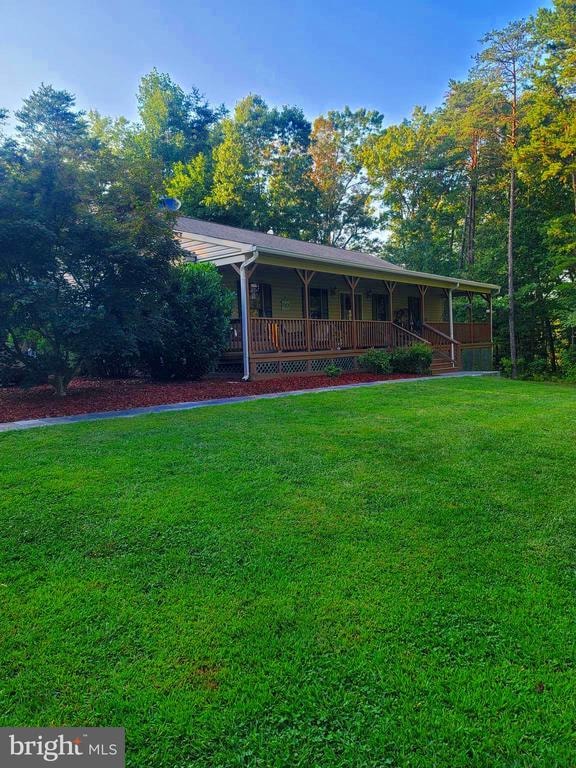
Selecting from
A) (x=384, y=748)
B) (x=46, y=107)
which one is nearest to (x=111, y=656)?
(x=384, y=748)

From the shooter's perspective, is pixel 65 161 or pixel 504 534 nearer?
pixel 504 534

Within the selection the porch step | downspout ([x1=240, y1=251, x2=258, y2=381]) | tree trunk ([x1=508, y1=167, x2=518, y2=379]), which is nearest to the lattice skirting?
downspout ([x1=240, y1=251, x2=258, y2=381])

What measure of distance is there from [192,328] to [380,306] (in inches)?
427

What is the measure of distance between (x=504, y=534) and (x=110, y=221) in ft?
24.1

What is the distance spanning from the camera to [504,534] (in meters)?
3.18

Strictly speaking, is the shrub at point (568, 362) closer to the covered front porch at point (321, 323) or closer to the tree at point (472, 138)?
the covered front porch at point (321, 323)

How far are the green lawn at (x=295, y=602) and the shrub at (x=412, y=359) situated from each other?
924 cm

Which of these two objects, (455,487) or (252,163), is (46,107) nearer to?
(455,487)

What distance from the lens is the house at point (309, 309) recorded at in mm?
11984

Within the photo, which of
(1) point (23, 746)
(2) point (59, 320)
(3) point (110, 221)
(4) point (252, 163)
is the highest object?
(4) point (252, 163)

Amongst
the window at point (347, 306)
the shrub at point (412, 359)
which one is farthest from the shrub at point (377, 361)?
the window at point (347, 306)

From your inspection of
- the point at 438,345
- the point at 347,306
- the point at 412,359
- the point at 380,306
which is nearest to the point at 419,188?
the point at 380,306

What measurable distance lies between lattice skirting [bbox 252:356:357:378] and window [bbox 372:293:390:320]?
211 inches

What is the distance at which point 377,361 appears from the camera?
45.0 feet
